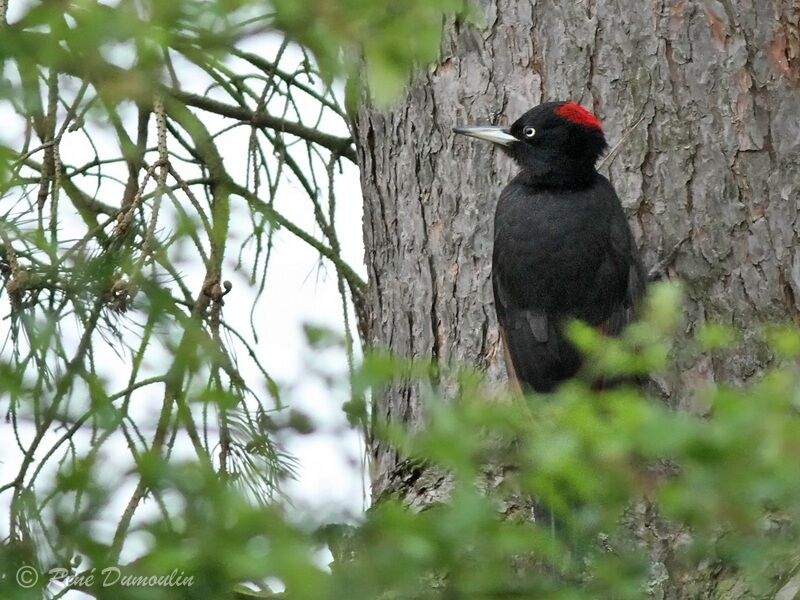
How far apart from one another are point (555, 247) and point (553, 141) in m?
0.43

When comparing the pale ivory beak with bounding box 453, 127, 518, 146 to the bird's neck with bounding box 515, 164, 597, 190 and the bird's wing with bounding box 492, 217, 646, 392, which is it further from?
the bird's wing with bounding box 492, 217, 646, 392

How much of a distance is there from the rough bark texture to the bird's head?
0.24 ft

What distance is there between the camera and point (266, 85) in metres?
5.03

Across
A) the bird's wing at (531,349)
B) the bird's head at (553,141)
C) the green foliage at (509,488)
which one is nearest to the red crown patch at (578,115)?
the bird's head at (553,141)

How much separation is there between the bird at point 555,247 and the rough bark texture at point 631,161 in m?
0.07

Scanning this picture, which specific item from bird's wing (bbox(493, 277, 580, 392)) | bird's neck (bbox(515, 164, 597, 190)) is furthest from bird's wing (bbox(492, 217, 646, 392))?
bird's neck (bbox(515, 164, 597, 190))

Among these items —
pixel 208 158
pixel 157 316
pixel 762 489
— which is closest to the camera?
pixel 762 489

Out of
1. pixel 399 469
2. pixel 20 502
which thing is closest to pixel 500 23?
pixel 399 469

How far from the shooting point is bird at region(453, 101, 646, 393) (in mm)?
4289

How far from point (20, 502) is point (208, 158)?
6.56ft

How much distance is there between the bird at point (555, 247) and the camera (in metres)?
4.29

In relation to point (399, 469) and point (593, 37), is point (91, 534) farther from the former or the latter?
point (593, 37)

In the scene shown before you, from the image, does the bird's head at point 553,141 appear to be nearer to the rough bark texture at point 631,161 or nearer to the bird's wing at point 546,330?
the rough bark texture at point 631,161

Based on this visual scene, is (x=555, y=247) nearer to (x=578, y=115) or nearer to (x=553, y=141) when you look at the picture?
(x=553, y=141)
